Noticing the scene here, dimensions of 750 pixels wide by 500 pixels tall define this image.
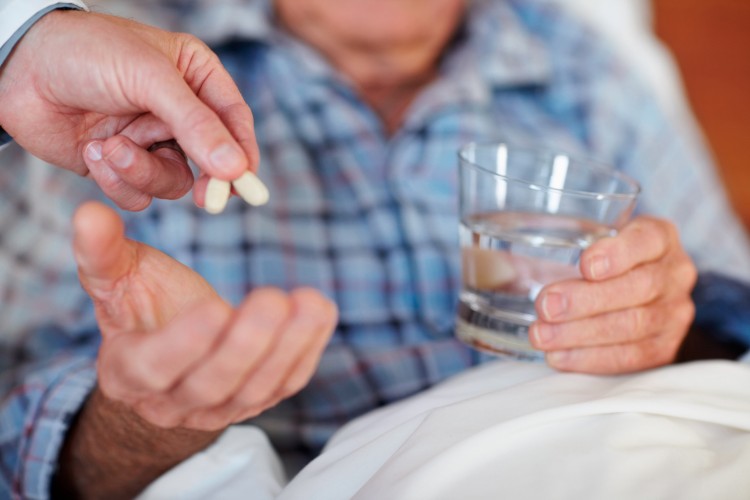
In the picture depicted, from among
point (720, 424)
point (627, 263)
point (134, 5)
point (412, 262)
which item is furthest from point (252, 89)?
point (720, 424)

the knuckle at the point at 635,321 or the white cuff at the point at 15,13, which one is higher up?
the white cuff at the point at 15,13

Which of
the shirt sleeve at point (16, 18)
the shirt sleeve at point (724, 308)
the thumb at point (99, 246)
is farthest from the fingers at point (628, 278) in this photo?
the shirt sleeve at point (16, 18)

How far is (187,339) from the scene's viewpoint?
40 cm

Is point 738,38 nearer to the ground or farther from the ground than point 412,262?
farther from the ground

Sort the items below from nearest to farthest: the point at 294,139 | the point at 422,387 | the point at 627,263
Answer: the point at 627,263, the point at 422,387, the point at 294,139

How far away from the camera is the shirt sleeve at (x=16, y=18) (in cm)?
52

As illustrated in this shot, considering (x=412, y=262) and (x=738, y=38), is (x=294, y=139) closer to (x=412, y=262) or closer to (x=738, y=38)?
(x=412, y=262)

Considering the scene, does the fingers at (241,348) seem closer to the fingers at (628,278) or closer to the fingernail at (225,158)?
the fingernail at (225,158)

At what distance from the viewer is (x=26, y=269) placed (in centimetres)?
93

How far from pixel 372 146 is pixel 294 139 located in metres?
0.11

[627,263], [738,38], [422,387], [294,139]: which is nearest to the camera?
A: [627,263]

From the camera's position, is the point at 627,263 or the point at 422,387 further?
the point at 422,387

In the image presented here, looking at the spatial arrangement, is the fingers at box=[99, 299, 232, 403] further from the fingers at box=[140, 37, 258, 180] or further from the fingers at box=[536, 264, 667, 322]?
the fingers at box=[536, 264, 667, 322]

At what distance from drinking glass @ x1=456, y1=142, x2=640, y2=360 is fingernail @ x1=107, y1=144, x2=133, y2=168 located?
301 millimetres
